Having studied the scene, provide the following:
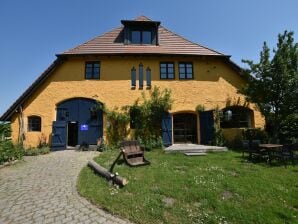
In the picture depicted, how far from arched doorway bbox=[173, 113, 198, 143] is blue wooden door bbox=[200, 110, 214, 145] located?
0.68 metres

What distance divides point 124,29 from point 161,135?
335 inches

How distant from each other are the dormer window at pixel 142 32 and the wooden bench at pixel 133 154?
9.88 metres

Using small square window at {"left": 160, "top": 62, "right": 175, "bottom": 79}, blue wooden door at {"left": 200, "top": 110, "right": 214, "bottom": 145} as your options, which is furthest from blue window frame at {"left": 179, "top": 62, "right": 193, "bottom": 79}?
blue wooden door at {"left": 200, "top": 110, "right": 214, "bottom": 145}

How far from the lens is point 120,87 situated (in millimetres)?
15820

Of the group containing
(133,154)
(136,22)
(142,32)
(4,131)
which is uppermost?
(136,22)

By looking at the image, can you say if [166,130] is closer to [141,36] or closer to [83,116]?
[83,116]

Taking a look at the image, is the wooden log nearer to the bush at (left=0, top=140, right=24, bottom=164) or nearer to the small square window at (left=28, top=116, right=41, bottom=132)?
the bush at (left=0, top=140, right=24, bottom=164)

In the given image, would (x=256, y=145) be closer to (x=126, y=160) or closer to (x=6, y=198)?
(x=126, y=160)

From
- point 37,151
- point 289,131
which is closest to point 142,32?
point 37,151

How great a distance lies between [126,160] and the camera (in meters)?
8.71

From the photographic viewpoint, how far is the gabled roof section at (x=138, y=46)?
52.0ft

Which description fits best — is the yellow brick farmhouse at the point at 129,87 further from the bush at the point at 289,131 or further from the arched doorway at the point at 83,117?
the bush at the point at 289,131

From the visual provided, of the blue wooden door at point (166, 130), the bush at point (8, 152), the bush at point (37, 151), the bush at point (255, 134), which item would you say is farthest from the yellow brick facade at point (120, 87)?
the bush at point (8, 152)

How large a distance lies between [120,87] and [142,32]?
491cm
